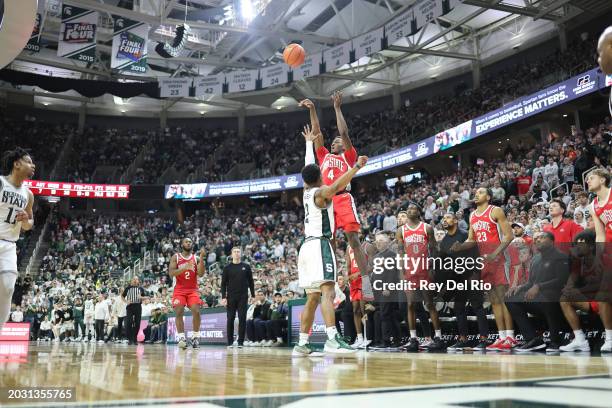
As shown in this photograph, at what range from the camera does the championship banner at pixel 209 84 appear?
2355cm

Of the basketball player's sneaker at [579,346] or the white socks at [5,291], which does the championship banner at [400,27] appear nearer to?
the basketball player's sneaker at [579,346]

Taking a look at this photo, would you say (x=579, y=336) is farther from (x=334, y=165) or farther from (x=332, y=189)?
(x=334, y=165)

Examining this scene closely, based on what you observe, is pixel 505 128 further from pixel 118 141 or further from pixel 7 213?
pixel 118 141

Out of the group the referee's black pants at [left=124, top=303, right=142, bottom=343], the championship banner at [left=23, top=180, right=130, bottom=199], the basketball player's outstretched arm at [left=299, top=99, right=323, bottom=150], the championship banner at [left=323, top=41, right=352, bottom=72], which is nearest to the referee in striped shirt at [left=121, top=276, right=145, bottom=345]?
the referee's black pants at [left=124, top=303, right=142, bottom=343]

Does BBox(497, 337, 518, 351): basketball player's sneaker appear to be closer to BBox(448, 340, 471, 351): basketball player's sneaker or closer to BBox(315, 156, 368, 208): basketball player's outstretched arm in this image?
BBox(448, 340, 471, 351): basketball player's sneaker

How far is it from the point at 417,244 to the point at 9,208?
4.67 meters

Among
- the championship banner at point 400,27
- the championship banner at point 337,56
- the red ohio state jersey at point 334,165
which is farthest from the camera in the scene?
the championship banner at point 337,56

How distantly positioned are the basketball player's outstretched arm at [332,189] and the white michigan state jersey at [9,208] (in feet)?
8.53

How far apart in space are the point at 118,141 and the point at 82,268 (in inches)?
445

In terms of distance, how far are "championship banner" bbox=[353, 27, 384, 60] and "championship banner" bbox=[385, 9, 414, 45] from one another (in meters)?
0.42

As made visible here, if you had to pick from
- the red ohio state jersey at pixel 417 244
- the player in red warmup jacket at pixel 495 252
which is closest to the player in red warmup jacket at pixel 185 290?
the red ohio state jersey at pixel 417 244

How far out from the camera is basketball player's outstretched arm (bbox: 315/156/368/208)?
4.96 metres

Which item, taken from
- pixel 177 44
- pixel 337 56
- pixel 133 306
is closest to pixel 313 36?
pixel 337 56

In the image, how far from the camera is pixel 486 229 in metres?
6.54
